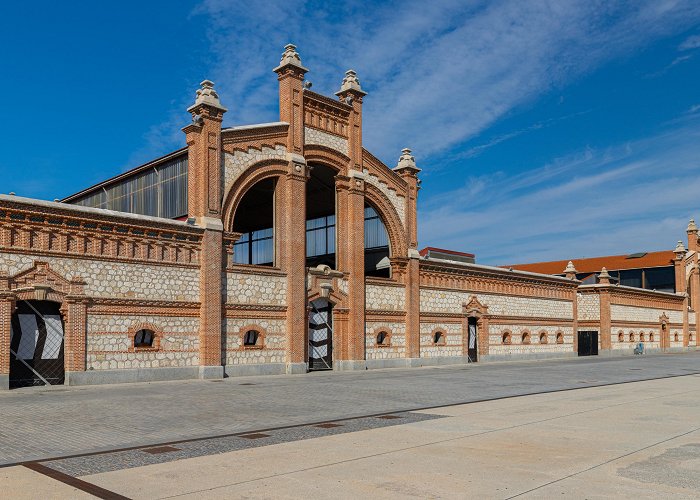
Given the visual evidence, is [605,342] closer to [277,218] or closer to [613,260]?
[613,260]

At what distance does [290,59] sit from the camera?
27.1 m

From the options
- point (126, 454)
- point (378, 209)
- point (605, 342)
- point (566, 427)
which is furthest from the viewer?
point (605, 342)

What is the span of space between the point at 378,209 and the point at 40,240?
16.1m

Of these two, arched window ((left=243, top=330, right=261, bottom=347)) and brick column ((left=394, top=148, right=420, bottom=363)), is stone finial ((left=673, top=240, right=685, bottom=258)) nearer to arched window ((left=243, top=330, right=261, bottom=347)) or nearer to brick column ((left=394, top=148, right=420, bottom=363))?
brick column ((left=394, top=148, right=420, bottom=363))

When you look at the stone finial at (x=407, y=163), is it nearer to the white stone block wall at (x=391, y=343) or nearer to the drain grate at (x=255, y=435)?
the white stone block wall at (x=391, y=343)

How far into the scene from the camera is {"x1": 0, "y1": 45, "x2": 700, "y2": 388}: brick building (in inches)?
779

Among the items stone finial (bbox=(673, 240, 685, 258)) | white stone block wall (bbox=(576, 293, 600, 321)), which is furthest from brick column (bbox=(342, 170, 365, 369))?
stone finial (bbox=(673, 240, 685, 258))

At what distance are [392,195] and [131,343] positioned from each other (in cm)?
1515

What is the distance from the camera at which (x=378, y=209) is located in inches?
1243

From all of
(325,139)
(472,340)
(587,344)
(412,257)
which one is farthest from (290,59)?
(587,344)

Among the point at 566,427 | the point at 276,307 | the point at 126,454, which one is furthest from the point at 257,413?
the point at 276,307

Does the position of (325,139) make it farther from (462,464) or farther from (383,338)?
(462,464)

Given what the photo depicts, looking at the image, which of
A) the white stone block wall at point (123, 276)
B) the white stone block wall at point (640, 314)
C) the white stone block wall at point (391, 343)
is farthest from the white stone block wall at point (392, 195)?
the white stone block wall at point (640, 314)

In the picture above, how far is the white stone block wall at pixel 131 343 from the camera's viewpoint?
2040 centimetres
